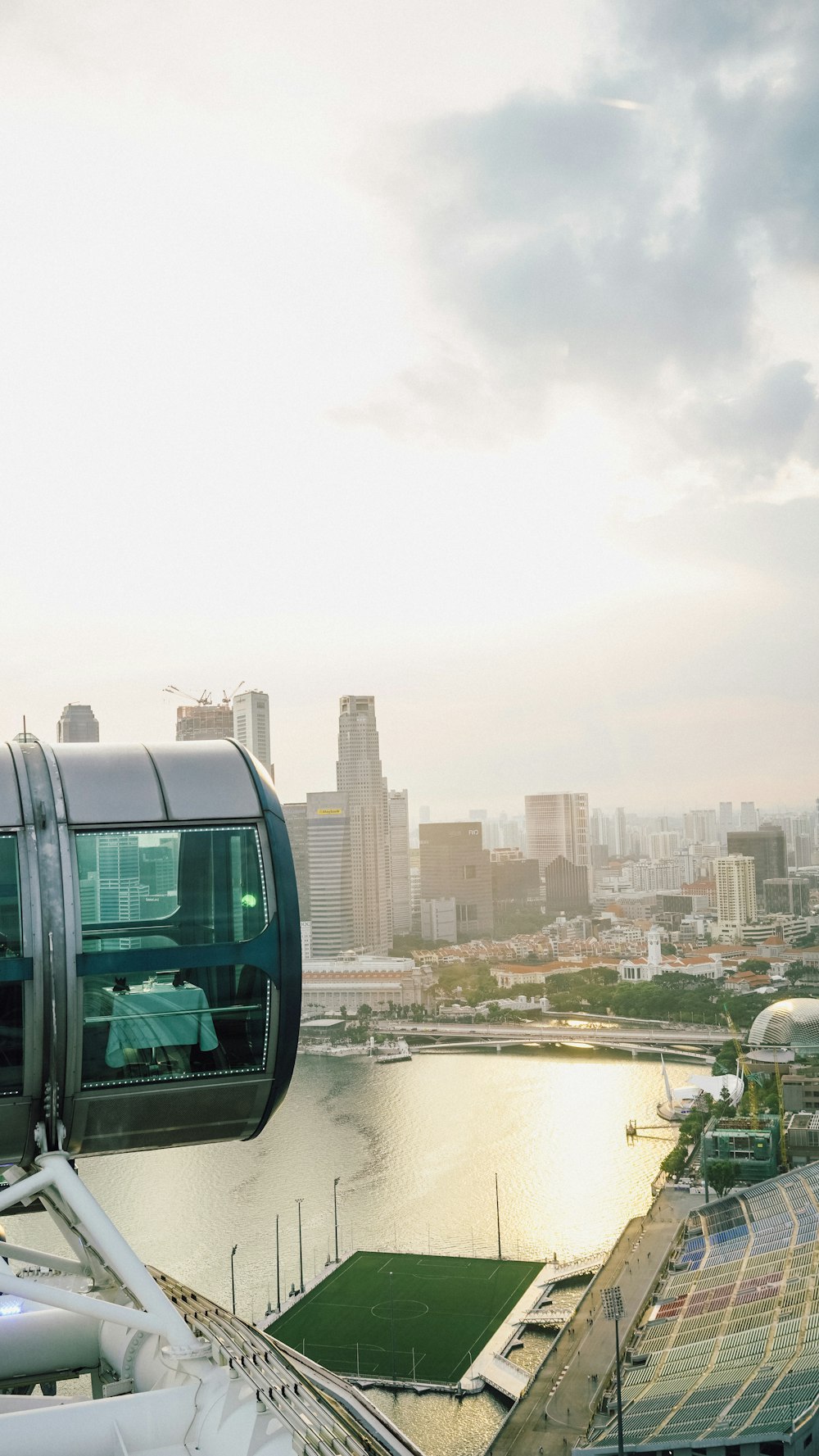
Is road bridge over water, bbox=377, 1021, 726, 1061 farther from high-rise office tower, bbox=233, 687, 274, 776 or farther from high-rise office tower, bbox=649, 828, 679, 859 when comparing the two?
high-rise office tower, bbox=649, 828, 679, 859

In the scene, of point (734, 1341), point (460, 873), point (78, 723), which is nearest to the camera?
point (734, 1341)

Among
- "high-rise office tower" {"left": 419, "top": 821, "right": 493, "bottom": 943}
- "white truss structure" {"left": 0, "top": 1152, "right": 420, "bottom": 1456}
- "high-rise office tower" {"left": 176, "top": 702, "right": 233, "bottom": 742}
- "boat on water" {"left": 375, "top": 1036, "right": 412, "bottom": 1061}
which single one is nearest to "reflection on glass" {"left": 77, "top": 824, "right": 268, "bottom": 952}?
"white truss structure" {"left": 0, "top": 1152, "right": 420, "bottom": 1456}

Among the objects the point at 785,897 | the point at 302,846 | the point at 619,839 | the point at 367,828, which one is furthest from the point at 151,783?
the point at 619,839

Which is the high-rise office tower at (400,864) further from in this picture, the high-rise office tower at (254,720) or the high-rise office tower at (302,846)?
the high-rise office tower at (254,720)

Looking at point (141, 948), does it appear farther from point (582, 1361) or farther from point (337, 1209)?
point (337, 1209)

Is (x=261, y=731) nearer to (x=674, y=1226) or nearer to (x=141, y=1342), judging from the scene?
(x=674, y=1226)

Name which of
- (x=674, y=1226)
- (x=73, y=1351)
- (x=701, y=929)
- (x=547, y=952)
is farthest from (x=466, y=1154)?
(x=701, y=929)
